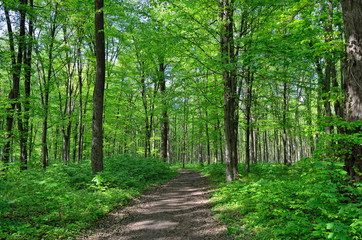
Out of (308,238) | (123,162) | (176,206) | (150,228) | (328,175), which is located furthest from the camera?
(123,162)

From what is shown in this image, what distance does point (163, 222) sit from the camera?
6023 millimetres

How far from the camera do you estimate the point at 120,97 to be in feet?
63.5

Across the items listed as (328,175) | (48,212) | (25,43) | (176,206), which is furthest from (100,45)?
(328,175)

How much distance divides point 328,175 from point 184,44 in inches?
343

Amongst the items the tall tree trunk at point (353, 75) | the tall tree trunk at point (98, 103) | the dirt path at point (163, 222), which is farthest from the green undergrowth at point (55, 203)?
the tall tree trunk at point (353, 75)

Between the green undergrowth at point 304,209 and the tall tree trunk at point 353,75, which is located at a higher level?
the tall tree trunk at point 353,75

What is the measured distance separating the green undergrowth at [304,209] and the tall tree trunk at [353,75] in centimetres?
32

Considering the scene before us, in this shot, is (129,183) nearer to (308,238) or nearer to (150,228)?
(150,228)

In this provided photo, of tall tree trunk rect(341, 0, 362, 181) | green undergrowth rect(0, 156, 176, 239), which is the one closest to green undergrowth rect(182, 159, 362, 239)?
tall tree trunk rect(341, 0, 362, 181)

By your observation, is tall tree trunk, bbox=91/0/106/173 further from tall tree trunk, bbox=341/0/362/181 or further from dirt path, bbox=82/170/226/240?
tall tree trunk, bbox=341/0/362/181

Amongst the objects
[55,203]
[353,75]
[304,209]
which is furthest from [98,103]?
[353,75]

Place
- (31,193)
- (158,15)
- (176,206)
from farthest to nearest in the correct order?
(158,15) → (176,206) → (31,193)

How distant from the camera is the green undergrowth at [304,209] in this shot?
3209mm

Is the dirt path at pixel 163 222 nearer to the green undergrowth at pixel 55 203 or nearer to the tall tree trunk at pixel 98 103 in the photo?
the green undergrowth at pixel 55 203
